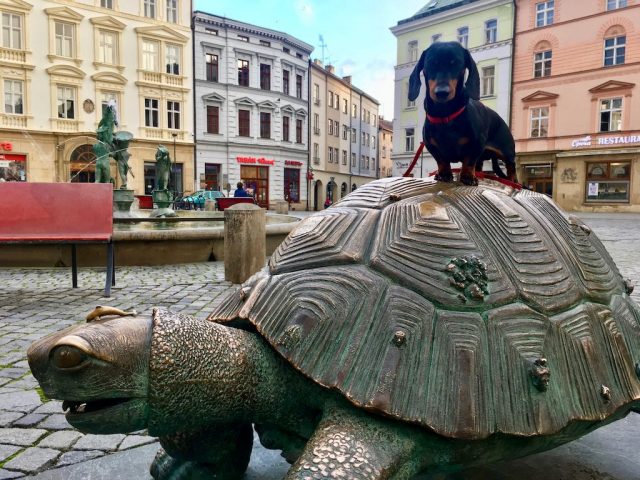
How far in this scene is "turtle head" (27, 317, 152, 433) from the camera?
49.0 inches

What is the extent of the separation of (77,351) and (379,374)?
0.80 m

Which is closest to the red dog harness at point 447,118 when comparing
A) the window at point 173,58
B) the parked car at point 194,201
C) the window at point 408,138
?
the parked car at point 194,201

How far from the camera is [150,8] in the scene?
3059cm

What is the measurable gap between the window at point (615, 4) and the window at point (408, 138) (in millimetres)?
13127

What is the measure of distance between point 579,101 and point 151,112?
25494 millimetres

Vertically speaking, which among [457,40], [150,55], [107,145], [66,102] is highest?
[457,40]

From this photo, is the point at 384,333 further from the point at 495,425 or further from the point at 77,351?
the point at 77,351

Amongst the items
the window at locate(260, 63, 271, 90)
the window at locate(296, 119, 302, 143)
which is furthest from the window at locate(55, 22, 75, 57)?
the window at locate(296, 119, 302, 143)

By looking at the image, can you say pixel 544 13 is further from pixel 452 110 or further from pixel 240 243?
pixel 452 110

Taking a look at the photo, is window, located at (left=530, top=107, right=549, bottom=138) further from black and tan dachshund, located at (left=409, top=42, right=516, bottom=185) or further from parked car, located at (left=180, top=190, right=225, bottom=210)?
black and tan dachshund, located at (left=409, top=42, right=516, bottom=185)

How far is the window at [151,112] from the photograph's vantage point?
30500 millimetres

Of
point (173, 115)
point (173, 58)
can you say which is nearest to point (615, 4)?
point (173, 58)

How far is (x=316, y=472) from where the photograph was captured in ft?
4.02

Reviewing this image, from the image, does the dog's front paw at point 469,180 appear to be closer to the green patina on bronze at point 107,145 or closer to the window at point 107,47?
the green patina on bronze at point 107,145
